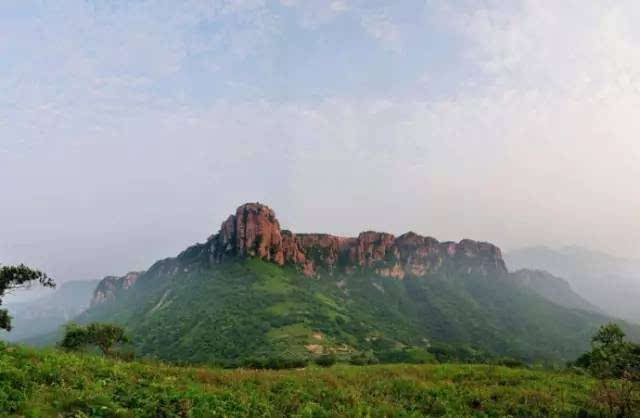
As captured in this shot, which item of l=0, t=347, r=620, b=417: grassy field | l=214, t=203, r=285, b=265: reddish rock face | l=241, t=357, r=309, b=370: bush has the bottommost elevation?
l=241, t=357, r=309, b=370: bush

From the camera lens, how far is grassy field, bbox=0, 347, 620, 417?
11.1m

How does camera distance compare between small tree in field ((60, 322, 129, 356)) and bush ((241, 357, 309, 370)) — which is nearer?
bush ((241, 357, 309, 370))

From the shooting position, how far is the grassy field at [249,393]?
439 inches

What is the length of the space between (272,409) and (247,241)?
614ft

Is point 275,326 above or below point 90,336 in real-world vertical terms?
below

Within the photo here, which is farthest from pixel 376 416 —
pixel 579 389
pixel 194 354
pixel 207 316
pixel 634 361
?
pixel 207 316

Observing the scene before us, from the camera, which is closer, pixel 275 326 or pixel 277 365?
pixel 277 365

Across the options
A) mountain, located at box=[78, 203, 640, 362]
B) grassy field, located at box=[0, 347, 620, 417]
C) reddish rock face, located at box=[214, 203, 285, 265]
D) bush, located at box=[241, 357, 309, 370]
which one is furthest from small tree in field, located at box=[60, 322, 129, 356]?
reddish rock face, located at box=[214, 203, 285, 265]

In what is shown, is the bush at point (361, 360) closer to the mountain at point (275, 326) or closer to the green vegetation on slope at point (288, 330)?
the green vegetation on slope at point (288, 330)

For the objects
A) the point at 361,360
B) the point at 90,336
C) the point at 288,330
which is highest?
the point at 90,336

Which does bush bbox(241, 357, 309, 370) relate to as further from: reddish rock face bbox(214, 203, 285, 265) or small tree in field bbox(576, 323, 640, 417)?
reddish rock face bbox(214, 203, 285, 265)

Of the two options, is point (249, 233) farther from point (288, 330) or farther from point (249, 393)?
point (249, 393)

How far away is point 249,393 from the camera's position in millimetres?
15148

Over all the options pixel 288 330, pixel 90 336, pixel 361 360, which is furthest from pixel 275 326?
pixel 90 336
